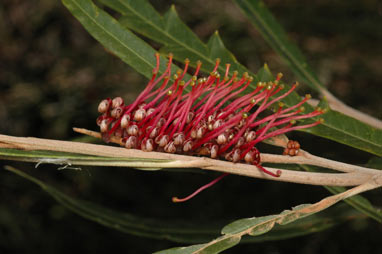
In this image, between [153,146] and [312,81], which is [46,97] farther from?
[153,146]

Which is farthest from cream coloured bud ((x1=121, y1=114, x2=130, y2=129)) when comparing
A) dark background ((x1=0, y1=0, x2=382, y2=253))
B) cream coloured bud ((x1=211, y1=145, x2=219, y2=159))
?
dark background ((x1=0, y1=0, x2=382, y2=253))

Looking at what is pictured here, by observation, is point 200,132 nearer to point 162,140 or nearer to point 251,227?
point 162,140

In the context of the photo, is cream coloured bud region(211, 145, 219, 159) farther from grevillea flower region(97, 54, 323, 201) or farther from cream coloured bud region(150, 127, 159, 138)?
cream coloured bud region(150, 127, 159, 138)

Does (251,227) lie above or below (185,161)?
below

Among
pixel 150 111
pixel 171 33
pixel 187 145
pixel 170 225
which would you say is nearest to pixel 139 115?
pixel 150 111

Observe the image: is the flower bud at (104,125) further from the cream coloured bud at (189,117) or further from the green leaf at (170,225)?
the green leaf at (170,225)

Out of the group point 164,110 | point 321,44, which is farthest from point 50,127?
point 164,110
